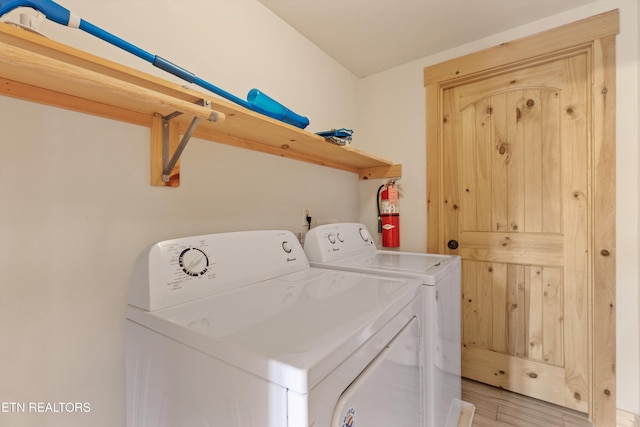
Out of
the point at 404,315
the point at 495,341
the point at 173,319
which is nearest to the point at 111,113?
the point at 173,319

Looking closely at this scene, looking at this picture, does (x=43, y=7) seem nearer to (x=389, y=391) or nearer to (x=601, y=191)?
(x=389, y=391)

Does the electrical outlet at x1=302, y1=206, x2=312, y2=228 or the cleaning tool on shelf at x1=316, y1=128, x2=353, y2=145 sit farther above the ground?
the cleaning tool on shelf at x1=316, y1=128, x2=353, y2=145

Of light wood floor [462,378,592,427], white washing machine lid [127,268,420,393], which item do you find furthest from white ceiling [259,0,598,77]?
light wood floor [462,378,592,427]

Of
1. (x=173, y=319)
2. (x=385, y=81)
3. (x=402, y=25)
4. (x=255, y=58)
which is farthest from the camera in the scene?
(x=385, y=81)

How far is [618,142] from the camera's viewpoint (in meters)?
1.52

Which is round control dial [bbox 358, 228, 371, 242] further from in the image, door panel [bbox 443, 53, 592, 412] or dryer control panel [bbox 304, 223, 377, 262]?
door panel [bbox 443, 53, 592, 412]

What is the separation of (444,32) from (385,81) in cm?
54

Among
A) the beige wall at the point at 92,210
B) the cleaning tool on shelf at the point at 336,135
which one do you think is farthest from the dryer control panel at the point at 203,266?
the cleaning tool on shelf at the point at 336,135

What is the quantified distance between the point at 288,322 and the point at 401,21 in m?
1.85

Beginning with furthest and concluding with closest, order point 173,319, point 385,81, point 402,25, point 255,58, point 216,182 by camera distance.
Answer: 1. point 385,81
2. point 402,25
3. point 255,58
4. point 216,182
5. point 173,319

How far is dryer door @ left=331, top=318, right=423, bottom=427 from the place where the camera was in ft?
2.00

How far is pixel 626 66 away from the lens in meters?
1.51

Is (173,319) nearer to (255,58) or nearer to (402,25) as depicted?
(255,58)

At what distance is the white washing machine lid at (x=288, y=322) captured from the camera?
0.54m
